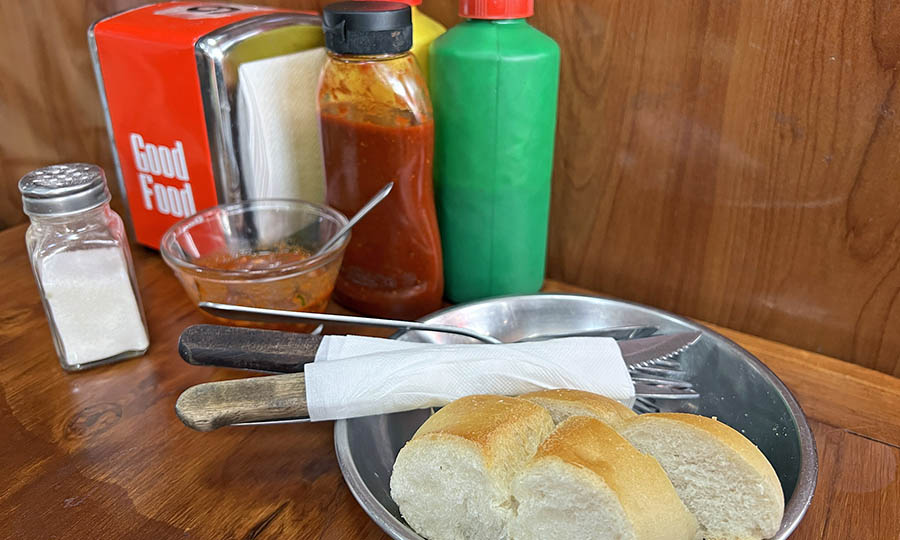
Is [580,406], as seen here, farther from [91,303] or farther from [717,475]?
[91,303]

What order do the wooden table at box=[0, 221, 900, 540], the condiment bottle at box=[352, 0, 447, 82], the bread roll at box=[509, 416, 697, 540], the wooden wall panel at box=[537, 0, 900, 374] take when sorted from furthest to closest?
the condiment bottle at box=[352, 0, 447, 82] → the wooden wall panel at box=[537, 0, 900, 374] → the wooden table at box=[0, 221, 900, 540] → the bread roll at box=[509, 416, 697, 540]

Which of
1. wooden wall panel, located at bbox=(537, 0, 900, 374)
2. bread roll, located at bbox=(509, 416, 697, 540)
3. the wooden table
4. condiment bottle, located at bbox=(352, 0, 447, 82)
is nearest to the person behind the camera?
bread roll, located at bbox=(509, 416, 697, 540)

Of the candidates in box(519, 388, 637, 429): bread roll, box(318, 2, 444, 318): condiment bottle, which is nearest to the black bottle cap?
box(318, 2, 444, 318): condiment bottle

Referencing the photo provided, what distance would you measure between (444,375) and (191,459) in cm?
23

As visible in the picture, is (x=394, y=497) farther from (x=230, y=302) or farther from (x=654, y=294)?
(x=654, y=294)

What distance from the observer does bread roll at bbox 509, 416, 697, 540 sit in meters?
0.41

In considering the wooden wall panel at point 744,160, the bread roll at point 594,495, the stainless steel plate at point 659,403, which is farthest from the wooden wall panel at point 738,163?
the bread roll at point 594,495

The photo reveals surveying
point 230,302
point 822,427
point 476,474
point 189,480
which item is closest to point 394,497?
point 476,474

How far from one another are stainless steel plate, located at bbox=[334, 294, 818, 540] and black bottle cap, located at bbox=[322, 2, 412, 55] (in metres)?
0.28

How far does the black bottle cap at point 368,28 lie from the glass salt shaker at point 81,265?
0.26 m

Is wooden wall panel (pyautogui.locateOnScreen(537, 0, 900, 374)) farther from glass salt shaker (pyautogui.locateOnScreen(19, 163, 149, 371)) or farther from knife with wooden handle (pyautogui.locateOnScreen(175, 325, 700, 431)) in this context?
glass salt shaker (pyautogui.locateOnScreen(19, 163, 149, 371))

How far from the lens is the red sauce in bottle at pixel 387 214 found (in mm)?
705

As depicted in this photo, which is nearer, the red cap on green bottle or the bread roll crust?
the bread roll crust

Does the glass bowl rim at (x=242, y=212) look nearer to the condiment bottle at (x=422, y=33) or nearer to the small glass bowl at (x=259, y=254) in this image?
the small glass bowl at (x=259, y=254)
